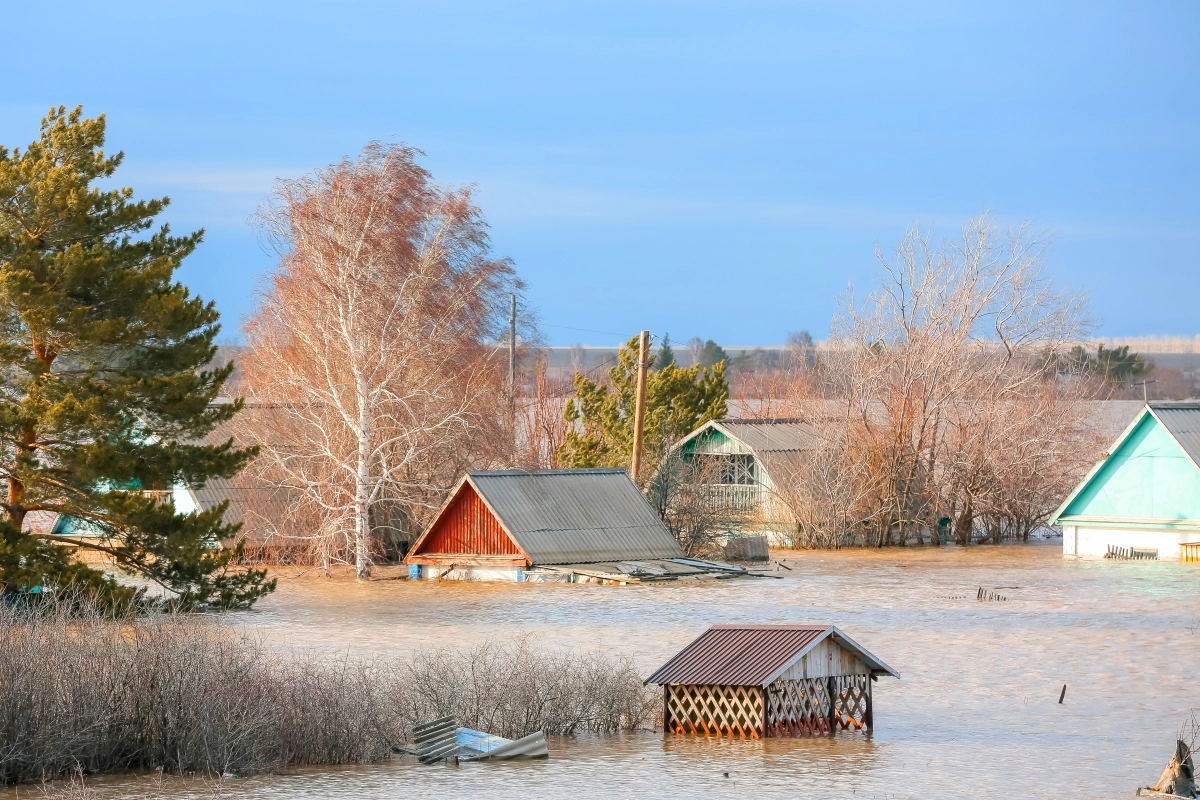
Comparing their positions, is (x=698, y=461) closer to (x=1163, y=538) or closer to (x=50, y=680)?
(x=1163, y=538)

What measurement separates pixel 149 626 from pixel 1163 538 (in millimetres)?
36852

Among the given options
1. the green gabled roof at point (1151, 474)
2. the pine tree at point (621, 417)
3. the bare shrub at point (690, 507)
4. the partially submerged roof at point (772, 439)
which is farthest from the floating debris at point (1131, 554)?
the pine tree at point (621, 417)

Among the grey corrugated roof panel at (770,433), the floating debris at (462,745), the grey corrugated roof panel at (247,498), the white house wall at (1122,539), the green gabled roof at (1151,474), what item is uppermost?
the grey corrugated roof panel at (770,433)

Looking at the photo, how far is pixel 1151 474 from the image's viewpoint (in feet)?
156

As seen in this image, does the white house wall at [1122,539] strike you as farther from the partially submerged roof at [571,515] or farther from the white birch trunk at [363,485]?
the white birch trunk at [363,485]

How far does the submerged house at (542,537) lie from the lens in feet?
140

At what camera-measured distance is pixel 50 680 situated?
16891 mm

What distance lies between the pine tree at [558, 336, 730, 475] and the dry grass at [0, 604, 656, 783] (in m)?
36.1

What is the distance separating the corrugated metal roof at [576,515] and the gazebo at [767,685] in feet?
73.8

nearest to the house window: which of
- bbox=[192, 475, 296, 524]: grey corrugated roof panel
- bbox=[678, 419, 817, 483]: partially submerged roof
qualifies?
bbox=[678, 419, 817, 483]: partially submerged roof

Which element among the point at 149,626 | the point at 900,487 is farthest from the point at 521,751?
the point at 900,487

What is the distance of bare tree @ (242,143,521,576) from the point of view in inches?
1742

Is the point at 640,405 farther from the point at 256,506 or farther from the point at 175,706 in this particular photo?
the point at 175,706

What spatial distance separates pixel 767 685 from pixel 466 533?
2572cm
